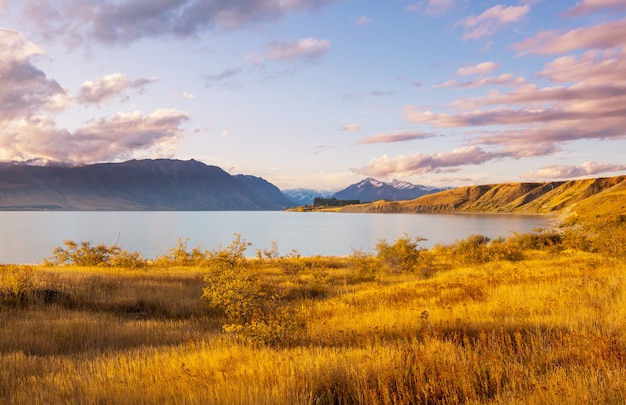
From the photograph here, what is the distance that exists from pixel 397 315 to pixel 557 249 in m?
30.7

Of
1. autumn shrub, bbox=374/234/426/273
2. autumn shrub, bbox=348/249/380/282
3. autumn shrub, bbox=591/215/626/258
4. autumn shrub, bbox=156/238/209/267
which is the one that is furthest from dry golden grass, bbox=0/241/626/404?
autumn shrub, bbox=156/238/209/267

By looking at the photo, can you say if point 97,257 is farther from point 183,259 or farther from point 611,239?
point 611,239

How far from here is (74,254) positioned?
2952 centimetres

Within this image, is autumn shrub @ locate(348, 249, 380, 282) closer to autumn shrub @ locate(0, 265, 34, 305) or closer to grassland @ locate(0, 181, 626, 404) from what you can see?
grassland @ locate(0, 181, 626, 404)

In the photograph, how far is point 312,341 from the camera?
862 centimetres

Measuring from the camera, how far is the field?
522 cm

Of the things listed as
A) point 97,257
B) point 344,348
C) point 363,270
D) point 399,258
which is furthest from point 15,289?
point 399,258

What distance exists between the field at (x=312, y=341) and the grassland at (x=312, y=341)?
35 millimetres

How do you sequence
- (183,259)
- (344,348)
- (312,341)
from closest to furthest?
(344,348), (312,341), (183,259)

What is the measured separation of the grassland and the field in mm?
35

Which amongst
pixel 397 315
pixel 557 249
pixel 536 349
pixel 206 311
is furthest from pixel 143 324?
pixel 557 249

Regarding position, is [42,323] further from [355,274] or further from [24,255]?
[24,255]

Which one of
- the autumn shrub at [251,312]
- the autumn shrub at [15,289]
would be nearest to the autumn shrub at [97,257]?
the autumn shrub at [15,289]

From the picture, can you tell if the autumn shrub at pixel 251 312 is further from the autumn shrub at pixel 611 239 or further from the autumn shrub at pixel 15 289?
the autumn shrub at pixel 611 239
